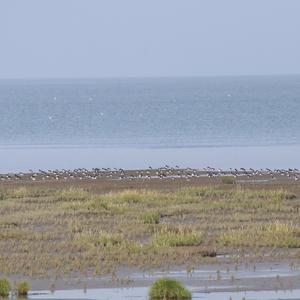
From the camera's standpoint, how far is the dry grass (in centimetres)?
2539

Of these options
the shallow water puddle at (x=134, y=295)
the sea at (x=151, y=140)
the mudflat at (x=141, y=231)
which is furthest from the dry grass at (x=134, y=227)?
the sea at (x=151, y=140)

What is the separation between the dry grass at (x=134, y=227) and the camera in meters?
25.4

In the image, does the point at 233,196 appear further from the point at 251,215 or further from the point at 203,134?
the point at 203,134

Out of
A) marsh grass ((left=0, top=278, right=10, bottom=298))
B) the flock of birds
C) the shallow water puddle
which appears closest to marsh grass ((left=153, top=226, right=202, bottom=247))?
the shallow water puddle

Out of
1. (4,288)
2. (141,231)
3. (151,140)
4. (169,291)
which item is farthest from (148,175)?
(151,140)

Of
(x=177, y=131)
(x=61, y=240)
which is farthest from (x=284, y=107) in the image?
(x=61, y=240)

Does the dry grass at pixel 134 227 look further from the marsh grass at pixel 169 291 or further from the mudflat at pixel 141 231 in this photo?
the marsh grass at pixel 169 291

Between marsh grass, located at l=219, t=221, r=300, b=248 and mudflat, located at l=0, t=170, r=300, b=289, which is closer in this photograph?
mudflat, located at l=0, t=170, r=300, b=289

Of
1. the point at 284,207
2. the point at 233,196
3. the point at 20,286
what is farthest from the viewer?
the point at 233,196

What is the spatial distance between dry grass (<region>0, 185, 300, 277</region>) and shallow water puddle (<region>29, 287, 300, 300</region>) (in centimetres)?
201

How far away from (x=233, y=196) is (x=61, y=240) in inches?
440

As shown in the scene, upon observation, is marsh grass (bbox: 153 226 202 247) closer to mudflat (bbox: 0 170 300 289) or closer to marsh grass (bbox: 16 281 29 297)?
mudflat (bbox: 0 170 300 289)

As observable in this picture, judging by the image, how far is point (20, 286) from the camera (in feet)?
70.0

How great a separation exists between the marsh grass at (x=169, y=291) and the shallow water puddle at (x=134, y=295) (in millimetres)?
248
